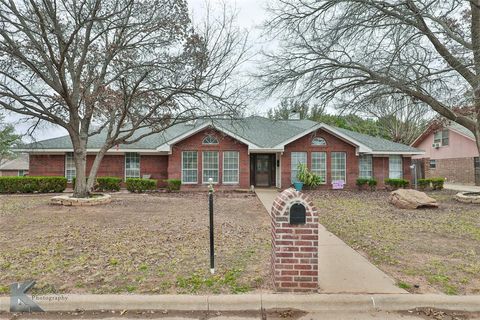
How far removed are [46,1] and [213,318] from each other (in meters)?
10.8

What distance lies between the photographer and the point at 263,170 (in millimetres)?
19734

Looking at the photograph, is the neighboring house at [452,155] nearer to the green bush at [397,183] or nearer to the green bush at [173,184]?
the green bush at [397,183]

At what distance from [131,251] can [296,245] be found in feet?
10.7

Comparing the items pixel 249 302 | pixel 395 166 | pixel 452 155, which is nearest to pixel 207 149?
pixel 395 166

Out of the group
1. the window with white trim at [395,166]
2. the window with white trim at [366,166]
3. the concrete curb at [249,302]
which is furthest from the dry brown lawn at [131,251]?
the window with white trim at [395,166]

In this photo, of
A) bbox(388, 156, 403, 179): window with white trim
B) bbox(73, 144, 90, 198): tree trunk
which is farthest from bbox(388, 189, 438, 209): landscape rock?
bbox(73, 144, 90, 198): tree trunk

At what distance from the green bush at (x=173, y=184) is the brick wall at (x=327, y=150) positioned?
6.02 meters

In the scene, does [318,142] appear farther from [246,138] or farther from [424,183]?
[424,183]

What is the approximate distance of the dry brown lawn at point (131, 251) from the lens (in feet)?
13.6

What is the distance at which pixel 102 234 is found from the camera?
7.09 metres

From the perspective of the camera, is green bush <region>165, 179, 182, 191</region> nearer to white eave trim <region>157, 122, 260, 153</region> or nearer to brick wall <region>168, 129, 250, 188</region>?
brick wall <region>168, 129, 250, 188</region>

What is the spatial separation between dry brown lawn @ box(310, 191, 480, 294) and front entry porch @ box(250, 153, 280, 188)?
784cm

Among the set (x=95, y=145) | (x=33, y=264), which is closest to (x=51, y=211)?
(x=33, y=264)

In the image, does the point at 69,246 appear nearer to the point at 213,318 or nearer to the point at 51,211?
the point at 213,318
